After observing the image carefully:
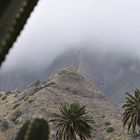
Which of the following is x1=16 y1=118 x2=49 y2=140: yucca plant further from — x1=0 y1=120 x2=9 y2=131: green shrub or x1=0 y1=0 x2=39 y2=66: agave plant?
x1=0 y1=120 x2=9 y2=131: green shrub

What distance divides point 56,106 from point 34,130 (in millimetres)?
153867

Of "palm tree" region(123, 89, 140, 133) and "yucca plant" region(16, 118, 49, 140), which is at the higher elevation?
"palm tree" region(123, 89, 140, 133)

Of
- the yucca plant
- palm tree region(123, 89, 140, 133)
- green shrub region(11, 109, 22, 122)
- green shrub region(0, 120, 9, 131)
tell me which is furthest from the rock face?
the yucca plant

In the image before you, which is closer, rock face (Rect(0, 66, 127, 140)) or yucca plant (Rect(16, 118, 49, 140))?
yucca plant (Rect(16, 118, 49, 140))

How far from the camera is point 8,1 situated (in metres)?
7.29

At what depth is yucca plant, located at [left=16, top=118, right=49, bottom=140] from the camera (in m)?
10.4

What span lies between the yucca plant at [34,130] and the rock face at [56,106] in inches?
5041

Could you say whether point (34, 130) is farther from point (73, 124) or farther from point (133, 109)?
point (133, 109)

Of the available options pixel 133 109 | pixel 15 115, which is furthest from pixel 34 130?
pixel 15 115

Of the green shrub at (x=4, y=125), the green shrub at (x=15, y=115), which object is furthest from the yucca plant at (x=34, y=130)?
the green shrub at (x=15, y=115)

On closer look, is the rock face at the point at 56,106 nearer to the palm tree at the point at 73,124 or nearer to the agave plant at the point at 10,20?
the palm tree at the point at 73,124

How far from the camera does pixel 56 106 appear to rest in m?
164

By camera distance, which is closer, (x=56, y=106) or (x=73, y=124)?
(x=73, y=124)

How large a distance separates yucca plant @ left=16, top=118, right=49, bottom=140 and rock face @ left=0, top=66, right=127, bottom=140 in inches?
5041
